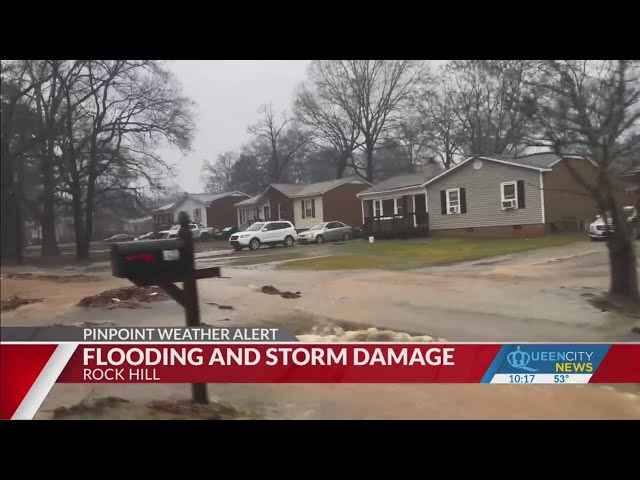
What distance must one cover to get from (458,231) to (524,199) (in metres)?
0.39

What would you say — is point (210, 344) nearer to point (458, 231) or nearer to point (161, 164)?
point (161, 164)

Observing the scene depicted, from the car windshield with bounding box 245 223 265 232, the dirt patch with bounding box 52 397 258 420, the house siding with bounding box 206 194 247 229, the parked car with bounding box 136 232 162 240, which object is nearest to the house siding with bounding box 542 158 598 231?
the car windshield with bounding box 245 223 265 232

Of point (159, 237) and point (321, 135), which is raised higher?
point (321, 135)

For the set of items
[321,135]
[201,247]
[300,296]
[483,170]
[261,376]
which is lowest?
[261,376]

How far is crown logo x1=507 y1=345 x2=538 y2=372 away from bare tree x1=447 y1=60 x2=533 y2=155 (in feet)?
3.55

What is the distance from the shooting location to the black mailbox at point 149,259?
8.38 feet

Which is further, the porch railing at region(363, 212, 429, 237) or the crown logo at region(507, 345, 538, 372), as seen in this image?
the porch railing at region(363, 212, 429, 237)

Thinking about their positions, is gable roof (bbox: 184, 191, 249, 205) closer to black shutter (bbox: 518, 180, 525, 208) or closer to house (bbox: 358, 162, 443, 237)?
house (bbox: 358, 162, 443, 237)

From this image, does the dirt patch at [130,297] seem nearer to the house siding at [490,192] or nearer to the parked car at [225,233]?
the parked car at [225,233]

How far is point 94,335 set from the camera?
262 cm

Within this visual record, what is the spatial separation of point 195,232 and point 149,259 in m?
0.28

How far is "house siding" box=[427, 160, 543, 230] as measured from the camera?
2658mm

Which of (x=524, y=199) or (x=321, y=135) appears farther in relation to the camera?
(x=321, y=135)

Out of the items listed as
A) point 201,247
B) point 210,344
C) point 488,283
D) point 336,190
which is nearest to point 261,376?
point 210,344
